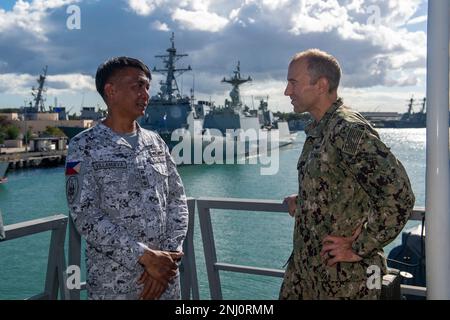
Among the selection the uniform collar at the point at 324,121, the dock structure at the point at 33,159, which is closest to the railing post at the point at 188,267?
the uniform collar at the point at 324,121

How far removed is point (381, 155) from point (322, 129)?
0.91 feet

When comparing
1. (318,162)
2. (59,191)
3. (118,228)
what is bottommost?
(59,191)

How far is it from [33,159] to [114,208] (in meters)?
46.0

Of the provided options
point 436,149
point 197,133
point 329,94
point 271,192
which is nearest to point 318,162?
point 329,94

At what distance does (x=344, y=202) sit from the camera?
5.49 feet

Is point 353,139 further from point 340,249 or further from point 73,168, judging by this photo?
point 73,168

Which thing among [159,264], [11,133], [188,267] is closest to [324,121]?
[159,264]

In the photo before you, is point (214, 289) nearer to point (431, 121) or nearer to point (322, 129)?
point (322, 129)

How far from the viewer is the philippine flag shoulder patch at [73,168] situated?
6.11ft

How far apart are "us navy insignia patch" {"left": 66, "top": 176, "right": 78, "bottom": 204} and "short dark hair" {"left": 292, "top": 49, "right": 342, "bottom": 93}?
1.03m

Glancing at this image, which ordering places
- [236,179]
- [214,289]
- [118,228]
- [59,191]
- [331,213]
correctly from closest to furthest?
[331,213], [118,228], [214,289], [59,191], [236,179]

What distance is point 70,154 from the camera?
191 centimetres

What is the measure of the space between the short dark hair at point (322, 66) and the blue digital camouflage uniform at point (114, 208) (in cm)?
82

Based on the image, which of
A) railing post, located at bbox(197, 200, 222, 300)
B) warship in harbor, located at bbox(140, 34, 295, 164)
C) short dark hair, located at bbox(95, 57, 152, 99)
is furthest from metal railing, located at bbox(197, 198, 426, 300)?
warship in harbor, located at bbox(140, 34, 295, 164)
